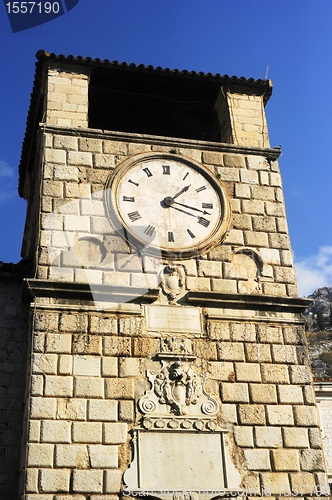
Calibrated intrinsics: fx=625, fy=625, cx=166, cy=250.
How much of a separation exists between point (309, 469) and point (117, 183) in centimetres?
430

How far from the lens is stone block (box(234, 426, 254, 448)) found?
280 inches

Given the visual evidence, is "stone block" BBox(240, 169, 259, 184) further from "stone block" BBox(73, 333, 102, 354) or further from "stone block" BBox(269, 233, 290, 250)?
"stone block" BBox(73, 333, 102, 354)

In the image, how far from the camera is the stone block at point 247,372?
7508 mm

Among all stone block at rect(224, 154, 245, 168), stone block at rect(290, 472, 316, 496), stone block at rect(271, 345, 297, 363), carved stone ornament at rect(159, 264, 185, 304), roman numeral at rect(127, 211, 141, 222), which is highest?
stone block at rect(224, 154, 245, 168)

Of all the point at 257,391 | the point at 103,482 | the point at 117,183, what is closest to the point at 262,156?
the point at 117,183

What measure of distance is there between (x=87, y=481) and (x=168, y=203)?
374cm

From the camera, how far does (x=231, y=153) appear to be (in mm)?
9234

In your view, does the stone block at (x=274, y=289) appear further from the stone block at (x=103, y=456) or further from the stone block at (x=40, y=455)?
the stone block at (x=40, y=455)

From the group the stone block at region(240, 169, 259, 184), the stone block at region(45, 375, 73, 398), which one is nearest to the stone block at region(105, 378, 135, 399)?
the stone block at region(45, 375, 73, 398)

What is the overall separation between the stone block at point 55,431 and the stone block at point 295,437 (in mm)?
2527

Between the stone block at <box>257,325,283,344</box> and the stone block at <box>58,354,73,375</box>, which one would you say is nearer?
the stone block at <box>58,354,73,375</box>

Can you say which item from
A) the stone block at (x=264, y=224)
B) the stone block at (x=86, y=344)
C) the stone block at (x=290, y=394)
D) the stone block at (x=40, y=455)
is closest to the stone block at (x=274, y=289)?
the stone block at (x=264, y=224)

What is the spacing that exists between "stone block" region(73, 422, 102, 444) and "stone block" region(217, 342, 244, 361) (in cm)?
173

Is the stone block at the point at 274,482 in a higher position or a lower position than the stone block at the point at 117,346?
lower
